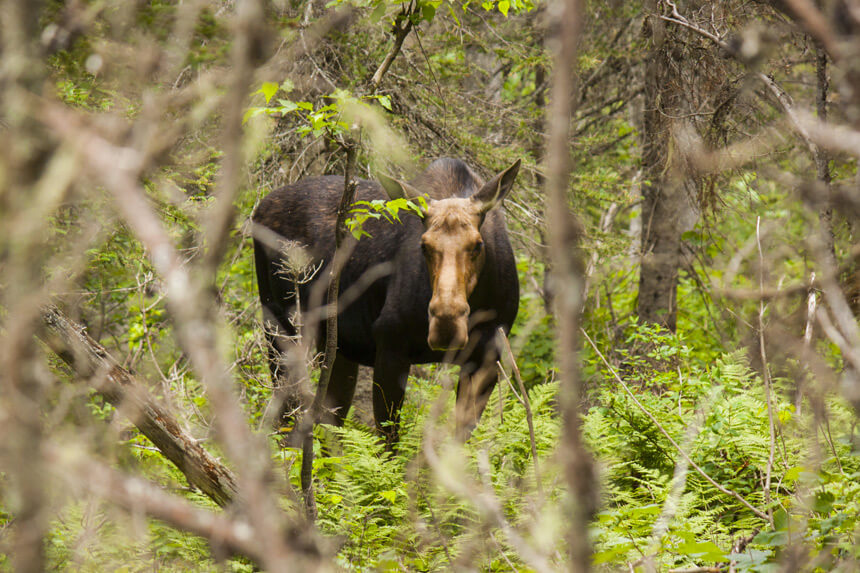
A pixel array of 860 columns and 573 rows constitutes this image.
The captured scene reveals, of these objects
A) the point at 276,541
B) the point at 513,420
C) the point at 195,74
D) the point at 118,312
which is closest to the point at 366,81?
the point at 195,74

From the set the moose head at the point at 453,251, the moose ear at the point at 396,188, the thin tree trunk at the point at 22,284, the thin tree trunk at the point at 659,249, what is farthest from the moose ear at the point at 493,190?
the thin tree trunk at the point at 22,284

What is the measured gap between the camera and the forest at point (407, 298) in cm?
99

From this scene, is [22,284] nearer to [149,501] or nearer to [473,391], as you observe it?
[149,501]

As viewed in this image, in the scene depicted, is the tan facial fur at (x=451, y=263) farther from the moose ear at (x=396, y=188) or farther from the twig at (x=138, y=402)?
the twig at (x=138, y=402)

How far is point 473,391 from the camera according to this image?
Result: 6.77 metres

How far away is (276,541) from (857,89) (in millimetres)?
1217

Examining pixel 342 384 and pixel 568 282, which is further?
pixel 342 384

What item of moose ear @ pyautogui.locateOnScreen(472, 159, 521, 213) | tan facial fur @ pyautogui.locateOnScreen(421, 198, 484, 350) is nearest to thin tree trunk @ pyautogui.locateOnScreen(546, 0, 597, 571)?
tan facial fur @ pyautogui.locateOnScreen(421, 198, 484, 350)

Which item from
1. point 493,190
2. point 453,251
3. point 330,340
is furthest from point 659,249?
point 330,340

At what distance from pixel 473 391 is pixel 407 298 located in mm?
998

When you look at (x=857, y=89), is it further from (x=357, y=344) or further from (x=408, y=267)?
(x=357, y=344)

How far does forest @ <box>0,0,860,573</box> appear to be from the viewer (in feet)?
3.25

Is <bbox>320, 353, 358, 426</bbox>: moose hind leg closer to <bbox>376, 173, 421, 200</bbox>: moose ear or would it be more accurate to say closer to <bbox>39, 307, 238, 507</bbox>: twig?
<bbox>376, 173, 421, 200</bbox>: moose ear

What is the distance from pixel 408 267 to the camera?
720 centimetres
